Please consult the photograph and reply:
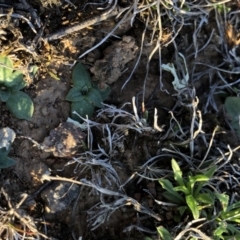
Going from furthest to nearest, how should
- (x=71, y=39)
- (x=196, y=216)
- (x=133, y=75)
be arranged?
(x=133, y=75)
(x=71, y=39)
(x=196, y=216)

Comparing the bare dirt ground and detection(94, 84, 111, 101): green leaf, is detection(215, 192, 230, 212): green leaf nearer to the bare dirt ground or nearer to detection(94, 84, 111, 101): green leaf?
the bare dirt ground

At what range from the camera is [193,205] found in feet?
5.91

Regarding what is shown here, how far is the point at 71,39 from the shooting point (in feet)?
6.24

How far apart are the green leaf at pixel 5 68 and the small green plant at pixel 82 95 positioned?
0.87 feet

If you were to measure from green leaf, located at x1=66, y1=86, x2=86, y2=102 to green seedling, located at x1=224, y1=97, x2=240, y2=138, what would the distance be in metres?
0.71

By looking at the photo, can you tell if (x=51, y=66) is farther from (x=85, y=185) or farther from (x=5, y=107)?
(x=85, y=185)

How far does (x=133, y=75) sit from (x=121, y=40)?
0.59 ft

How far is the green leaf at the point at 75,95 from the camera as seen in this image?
1.90 metres

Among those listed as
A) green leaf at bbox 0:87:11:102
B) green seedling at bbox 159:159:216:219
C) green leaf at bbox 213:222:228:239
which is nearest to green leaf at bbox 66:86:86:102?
green leaf at bbox 0:87:11:102

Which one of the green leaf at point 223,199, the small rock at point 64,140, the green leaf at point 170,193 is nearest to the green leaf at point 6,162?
the small rock at point 64,140

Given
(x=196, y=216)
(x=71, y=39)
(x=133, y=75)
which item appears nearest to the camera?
(x=196, y=216)

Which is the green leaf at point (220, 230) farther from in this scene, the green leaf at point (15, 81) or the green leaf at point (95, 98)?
the green leaf at point (15, 81)

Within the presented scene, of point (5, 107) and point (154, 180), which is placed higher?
point (5, 107)

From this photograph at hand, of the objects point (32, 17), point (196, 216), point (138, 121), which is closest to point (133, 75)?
point (138, 121)
